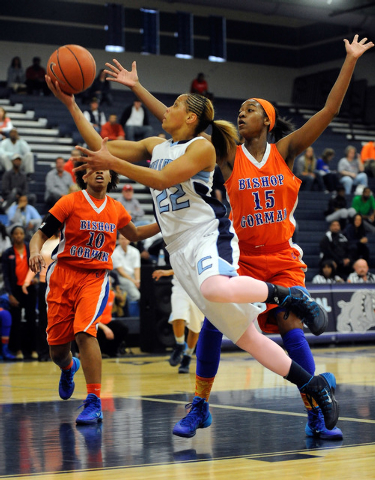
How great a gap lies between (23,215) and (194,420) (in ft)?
29.2

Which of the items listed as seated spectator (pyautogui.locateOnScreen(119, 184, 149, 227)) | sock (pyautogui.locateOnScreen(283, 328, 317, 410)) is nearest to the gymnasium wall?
seated spectator (pyautogui.locateOnScreen(119, 184, 149, 227))

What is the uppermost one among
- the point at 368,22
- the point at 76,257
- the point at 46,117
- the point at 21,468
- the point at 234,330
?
the point at 368,22

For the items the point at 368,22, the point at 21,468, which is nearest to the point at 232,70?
the point at 368,22

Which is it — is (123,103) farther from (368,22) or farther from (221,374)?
(221,374)

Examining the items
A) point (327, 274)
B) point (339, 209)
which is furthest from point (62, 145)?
point (327, 274)

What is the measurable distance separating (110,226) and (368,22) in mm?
18013

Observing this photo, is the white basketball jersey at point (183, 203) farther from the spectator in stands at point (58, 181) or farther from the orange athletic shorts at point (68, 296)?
the spectator in stands at point (58, 181)

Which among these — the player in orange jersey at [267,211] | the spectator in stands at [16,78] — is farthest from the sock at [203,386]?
the spectator in stands at [16,78]

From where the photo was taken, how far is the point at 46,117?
19.5m

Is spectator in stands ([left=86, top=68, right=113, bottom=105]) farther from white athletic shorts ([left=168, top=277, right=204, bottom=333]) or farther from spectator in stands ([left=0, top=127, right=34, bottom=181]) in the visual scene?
white athletic shorts ([left=168, top=277, right=204, bottom=333])

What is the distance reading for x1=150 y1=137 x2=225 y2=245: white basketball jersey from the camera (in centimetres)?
455

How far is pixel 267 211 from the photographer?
4.92 metres

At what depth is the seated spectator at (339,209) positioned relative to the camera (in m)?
17.1

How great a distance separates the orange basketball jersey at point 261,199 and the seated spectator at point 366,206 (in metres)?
12.9
